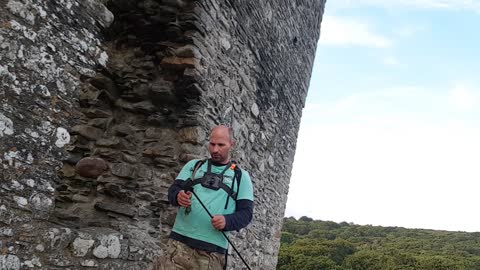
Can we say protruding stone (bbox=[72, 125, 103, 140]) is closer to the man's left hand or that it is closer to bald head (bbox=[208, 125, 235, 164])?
bald head (bbox=[208, 125, 235, 164])

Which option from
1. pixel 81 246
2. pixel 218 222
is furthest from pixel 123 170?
pixel 218 222

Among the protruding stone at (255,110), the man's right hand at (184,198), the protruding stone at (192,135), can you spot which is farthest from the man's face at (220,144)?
the protruding stone at (255,110)

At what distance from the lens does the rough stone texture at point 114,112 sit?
2.92 metres

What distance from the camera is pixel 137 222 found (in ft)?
12.8

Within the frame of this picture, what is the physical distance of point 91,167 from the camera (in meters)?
3.82

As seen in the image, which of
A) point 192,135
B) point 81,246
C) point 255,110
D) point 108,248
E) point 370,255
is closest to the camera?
point 81,246

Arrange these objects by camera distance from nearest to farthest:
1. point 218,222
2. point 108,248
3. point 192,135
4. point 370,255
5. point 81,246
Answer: point 218,222, point 81,246, point 108,248, point 192,135, point 370,255

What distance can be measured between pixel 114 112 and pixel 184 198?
5.67ft

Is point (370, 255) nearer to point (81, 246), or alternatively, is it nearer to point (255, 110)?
point (255, 110)

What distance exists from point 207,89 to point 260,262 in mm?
2927

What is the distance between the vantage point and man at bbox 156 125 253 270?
2.71 m

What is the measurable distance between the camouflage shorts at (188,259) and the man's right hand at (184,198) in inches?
10.6

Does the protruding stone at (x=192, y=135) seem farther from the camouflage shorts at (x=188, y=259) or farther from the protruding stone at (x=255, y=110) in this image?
the protruding stone at (x=255, y=110)

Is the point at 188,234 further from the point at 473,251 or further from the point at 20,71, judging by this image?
the point at 473,251
